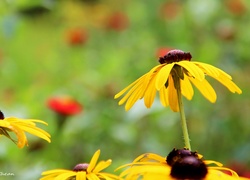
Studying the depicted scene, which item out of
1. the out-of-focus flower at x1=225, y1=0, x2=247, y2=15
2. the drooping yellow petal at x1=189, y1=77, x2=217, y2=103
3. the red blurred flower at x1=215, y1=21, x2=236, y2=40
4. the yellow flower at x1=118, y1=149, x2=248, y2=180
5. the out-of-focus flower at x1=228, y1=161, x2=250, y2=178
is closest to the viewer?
the yellow flower at x1=118, y1=149, x2=248, y2=180

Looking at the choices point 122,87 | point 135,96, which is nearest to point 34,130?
point 135,96

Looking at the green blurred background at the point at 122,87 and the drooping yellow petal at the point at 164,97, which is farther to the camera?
the green blurred background at the point at 122,87

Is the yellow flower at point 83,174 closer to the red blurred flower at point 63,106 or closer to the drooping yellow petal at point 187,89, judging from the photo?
the drooping yellow petal at point 187,89

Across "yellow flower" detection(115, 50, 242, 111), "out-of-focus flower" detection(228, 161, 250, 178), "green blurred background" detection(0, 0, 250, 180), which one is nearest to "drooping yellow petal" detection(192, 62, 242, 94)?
"yellow flower" detection(115, 50, 242, 111)

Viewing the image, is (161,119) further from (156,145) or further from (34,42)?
(34,42)

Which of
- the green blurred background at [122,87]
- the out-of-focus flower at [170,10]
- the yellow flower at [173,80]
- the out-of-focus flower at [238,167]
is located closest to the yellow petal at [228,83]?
the yellow flower at [173,80]

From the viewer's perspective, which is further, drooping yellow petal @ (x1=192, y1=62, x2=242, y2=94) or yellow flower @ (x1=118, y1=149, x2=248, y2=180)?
drooping yellow petal @ (x1=192, y1=62, x2=242, y2=94)

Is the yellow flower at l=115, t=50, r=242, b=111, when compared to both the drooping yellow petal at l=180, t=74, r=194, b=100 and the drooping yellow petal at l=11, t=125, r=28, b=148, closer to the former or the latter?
the drooping yellow petal at l=180, t=74, r=194, b=100

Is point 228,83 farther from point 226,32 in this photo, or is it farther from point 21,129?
point 226,32

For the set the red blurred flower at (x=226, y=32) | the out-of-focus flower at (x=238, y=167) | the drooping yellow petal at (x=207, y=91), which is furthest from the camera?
the red blurred flower at (x=226, y=32)
